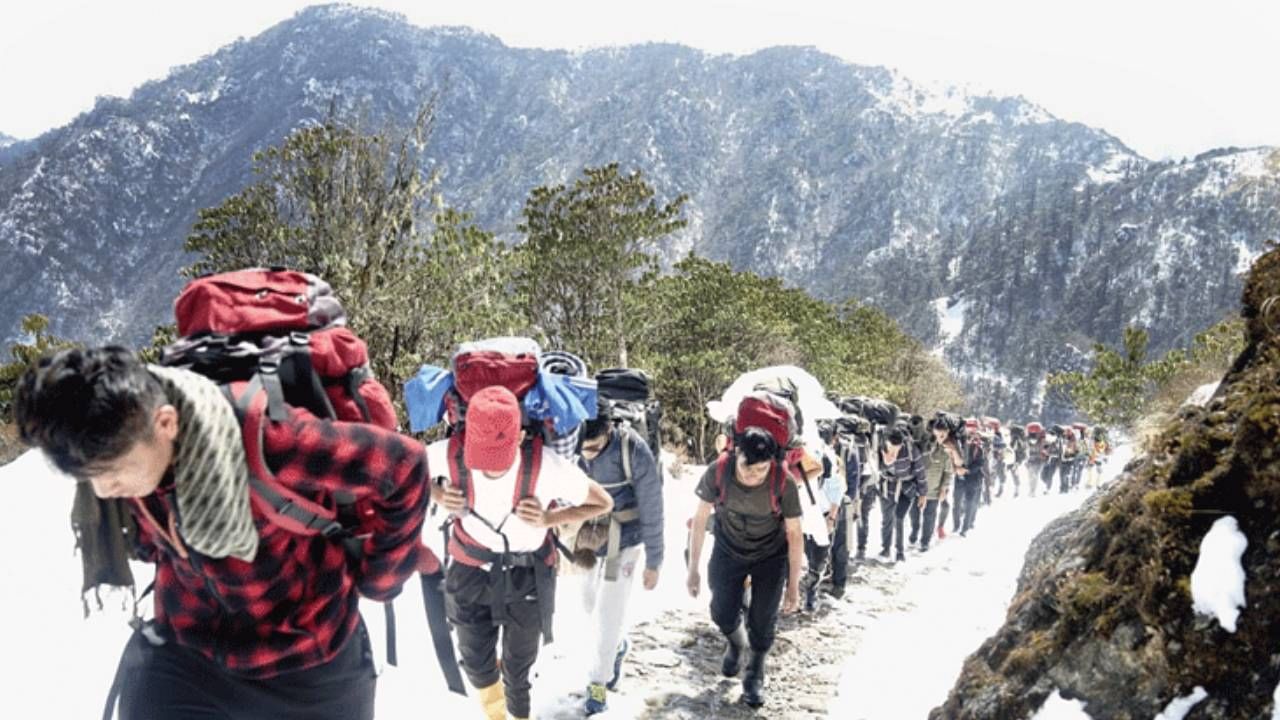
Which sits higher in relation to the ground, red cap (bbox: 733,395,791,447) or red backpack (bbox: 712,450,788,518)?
red cap (bbox: 733,395,791,447)

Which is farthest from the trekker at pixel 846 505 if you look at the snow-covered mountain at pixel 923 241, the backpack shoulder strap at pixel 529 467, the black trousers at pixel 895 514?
the snow-covered mountain at pixel 923 241

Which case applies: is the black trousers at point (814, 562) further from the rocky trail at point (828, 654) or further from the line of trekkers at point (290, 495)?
the line of trekkers at point (290, 495)

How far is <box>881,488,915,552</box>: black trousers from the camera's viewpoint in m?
9.73

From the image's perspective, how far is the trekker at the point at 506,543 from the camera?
3.07 m

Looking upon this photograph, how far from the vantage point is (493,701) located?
11.0 feet

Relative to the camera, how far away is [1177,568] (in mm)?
2436

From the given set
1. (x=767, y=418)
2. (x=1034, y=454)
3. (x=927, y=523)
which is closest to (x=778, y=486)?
(x=767, y=418)

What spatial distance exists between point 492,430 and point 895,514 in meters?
8.06

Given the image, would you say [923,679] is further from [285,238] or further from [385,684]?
[285,238]

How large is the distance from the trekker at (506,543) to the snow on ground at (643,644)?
625mm

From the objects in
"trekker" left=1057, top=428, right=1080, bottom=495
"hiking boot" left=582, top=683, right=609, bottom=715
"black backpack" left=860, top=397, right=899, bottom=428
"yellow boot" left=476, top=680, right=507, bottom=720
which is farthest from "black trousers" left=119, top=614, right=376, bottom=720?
"trekker" left=1057, top=428, right=1080, bottom=495

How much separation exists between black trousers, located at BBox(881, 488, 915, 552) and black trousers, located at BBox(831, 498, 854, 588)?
252 cm

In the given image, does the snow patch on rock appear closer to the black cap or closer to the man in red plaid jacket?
the black cap

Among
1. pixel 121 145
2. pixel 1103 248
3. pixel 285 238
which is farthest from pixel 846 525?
pixel 121 145
